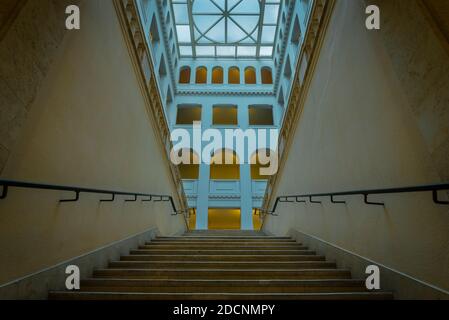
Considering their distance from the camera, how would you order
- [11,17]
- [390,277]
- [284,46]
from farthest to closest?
[284,46] < [390,277] < [11,17]

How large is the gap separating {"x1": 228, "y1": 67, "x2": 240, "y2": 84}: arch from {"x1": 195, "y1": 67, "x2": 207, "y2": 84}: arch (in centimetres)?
161

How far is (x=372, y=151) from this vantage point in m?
3.80

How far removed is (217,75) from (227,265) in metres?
17.2

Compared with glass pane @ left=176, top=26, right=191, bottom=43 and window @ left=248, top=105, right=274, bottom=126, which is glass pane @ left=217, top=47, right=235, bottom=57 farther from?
window @ left=248, top=105, right=274, bottom=126

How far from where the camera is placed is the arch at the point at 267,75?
19453 millimetres

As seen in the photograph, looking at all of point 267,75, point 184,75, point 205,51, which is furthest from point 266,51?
point 184,75

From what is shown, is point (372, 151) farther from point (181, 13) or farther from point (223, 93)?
point (181, 13)

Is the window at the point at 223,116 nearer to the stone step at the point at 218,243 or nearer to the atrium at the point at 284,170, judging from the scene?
the atrium at the point at 284,170

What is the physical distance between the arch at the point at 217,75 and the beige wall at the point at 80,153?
13410 millimetres

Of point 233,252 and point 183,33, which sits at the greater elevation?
point 183,33

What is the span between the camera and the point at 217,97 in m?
18.8

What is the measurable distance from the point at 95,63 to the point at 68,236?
263 centimetres
